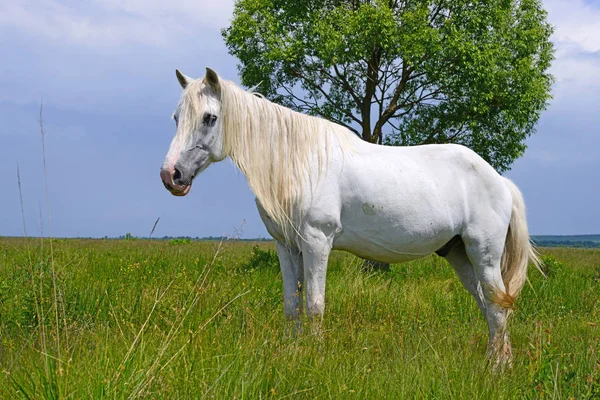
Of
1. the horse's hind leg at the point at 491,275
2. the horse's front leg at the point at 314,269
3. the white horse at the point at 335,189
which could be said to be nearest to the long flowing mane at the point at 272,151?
the white horse at the point at 335,189

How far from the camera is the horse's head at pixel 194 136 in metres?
4.43

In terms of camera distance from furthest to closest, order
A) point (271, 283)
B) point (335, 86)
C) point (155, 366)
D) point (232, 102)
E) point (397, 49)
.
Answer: point (335, 86) < point (397, 49) < point (271, 283) < point (232, 102) < point (155, 366)

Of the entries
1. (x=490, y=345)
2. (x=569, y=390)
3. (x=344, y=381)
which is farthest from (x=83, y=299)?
(x=569, y=390)

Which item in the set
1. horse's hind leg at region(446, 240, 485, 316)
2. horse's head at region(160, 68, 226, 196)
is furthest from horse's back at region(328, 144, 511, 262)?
horse's head at region(160, 68, 226, 196)

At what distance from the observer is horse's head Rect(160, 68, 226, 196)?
4426mm

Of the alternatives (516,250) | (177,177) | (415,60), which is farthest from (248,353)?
(415,60)

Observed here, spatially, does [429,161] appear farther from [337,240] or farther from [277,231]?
[277,231]

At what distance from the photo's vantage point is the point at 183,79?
4.90 metres

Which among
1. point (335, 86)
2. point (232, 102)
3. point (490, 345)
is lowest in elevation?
point (490, 345)

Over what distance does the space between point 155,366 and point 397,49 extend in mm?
10716

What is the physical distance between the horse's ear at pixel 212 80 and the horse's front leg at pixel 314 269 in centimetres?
141

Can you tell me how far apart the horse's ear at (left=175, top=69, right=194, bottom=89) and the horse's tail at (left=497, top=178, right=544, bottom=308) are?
3494 mm

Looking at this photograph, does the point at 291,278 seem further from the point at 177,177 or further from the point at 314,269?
the point at 177,177

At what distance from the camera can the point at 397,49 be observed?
1251cm
